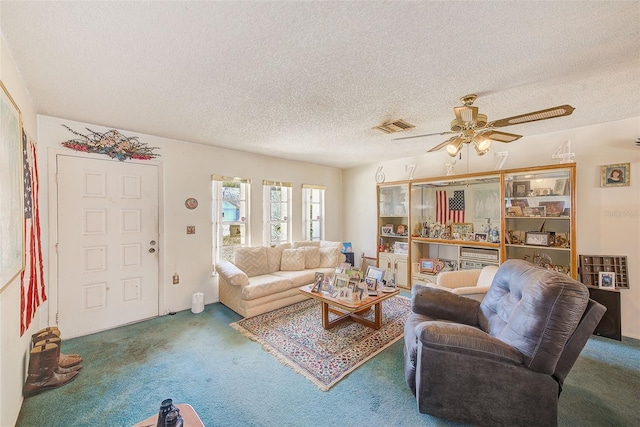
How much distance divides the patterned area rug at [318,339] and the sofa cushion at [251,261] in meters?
0.75

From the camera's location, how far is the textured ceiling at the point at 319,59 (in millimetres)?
1322

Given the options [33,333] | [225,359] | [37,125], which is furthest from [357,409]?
[37,125]

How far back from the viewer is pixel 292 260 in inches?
169

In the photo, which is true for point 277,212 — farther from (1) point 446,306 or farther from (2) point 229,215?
(1) point 446,306

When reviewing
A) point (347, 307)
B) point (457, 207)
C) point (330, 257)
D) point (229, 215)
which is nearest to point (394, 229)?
point (457, 207)

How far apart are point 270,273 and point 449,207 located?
314 centimetres

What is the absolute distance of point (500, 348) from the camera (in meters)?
1.57

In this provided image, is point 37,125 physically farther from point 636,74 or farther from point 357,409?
point 636,74

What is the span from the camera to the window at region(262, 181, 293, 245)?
4.64m

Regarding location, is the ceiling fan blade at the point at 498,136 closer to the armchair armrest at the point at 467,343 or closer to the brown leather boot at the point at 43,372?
the armchair armrest at the point at 467,343

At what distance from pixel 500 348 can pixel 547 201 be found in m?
2.74

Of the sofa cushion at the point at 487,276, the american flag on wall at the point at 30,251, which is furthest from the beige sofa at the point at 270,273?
the sofa cushion at the point at 487,276

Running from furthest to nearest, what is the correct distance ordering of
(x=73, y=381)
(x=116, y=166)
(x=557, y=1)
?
1. (x=116, y=166)
2. (x=73, y=381)
3. (x=557, y=1)

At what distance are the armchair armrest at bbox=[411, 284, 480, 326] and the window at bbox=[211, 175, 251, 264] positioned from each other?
2.93 m
